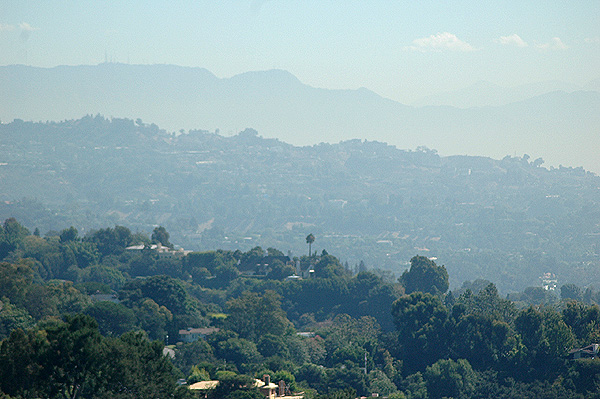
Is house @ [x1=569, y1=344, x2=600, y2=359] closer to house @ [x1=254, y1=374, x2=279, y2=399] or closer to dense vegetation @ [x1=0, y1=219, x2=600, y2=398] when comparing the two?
dense vegetation @ [x1=0, y1=219, x2=600, y2=398]

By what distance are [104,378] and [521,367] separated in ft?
A: 114

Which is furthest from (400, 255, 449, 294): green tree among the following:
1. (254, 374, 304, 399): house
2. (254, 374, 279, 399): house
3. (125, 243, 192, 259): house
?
(254, 374, 279, 399): house

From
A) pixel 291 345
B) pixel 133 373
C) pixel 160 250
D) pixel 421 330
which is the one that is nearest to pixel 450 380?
pixel 421 330

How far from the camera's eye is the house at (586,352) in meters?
67.6

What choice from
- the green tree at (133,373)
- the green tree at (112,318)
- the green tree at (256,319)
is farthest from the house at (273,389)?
the green tree at (256,319)

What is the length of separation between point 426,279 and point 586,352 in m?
40.3

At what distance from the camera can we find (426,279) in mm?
107812

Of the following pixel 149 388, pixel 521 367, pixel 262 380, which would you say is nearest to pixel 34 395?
pixel 149 388

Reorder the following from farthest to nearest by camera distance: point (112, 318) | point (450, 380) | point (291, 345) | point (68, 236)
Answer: point (68, 236) < point (112, 318) < point (291, 345) < point (450, 380)

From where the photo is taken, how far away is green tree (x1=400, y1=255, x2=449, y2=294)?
107287 millimetres

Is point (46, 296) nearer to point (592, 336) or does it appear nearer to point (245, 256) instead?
point (592, 336)

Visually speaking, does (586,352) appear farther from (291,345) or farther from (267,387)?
(267,387)

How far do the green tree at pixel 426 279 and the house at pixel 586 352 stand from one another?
3771cm

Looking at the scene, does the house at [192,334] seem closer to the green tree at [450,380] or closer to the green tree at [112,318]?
the green tree at [112,318]
